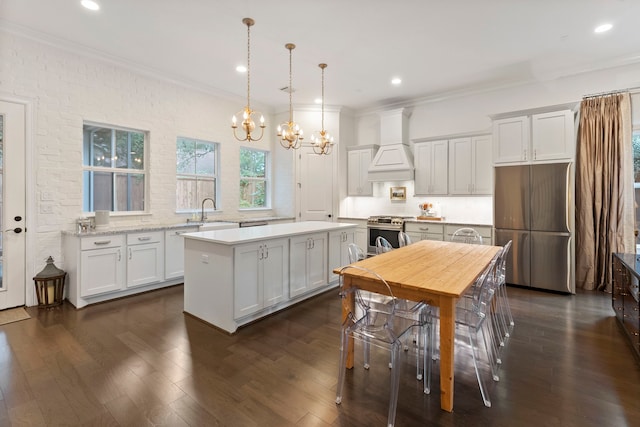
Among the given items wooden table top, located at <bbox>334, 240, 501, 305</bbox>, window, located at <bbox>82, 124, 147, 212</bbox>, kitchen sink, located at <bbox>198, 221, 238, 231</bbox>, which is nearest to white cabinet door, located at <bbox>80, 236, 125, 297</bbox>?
window, located at <bbox>82, 124, 147, 212</bbox>

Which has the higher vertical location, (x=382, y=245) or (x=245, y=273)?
(x=382, y=245)

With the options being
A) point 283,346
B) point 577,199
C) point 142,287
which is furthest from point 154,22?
point 577,199

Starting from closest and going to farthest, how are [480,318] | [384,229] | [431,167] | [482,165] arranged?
[480,318] < [482,165] < [431,167] < [384,229]

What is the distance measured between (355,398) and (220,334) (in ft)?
5.05

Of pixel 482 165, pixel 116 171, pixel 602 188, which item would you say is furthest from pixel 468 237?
pixel 116 171

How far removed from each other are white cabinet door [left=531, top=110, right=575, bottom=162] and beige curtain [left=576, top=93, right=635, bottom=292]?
1.52 ft

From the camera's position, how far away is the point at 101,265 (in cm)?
385

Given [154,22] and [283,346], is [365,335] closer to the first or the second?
[283,346]

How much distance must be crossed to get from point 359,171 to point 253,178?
2.24 meters

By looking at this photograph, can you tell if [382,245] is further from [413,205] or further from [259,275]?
[413,205]

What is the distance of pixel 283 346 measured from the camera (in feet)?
9.18

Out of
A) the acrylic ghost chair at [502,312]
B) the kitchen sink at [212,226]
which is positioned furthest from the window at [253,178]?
the acrylic ghost chair at [502,312]

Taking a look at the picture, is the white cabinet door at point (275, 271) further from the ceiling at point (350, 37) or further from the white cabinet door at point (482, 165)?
the white cabinet door at point (482, 165)

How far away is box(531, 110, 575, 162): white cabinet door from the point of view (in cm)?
426
